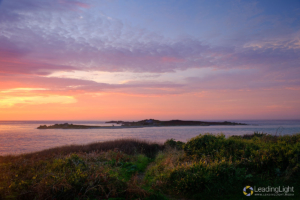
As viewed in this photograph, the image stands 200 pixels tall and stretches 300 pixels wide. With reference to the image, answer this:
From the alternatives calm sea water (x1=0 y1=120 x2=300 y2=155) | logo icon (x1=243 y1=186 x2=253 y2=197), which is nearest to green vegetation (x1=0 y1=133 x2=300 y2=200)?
logo icon (x1=243 y1=186 x2=253 y2=197)

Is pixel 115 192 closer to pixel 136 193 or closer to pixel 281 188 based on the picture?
pixel 136 193

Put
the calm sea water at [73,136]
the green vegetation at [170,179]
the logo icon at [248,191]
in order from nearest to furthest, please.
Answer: the green vegetation at [170,179]
the logo icon at [248,191]
the calm sea water at [73,136]

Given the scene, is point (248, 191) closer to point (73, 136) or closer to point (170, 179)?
point (170, 179)

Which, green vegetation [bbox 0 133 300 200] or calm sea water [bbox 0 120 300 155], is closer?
green vegetation [bbox 0 133 300 200]

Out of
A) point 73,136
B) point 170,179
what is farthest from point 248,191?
point 73,136

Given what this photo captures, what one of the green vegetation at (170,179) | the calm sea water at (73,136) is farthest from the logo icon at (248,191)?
the calm sea water at (73,136)

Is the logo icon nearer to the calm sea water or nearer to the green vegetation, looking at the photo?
the green vegetation

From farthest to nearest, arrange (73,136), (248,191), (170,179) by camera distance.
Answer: (73,136), (170,179), (248,191)

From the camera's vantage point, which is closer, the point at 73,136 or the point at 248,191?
the point at 248,191

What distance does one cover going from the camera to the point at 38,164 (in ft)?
26.3

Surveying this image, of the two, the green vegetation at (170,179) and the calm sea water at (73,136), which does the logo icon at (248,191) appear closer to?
the green vegetation at (170,179)

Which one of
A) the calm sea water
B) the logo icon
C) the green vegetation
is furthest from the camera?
the calm sea water

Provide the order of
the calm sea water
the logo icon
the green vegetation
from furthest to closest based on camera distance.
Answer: the calm sea water, the logo icon, the green vegetation

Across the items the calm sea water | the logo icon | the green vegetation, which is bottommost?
the calm sea water
